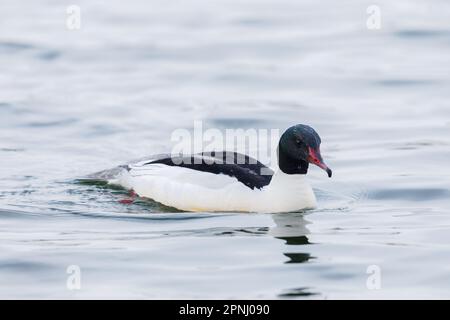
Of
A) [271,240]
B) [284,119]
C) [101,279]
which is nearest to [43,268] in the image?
[101,279]

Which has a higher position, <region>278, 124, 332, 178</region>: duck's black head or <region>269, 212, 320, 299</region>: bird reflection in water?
<region>278, 124, 332, 178</region>: duck's black head

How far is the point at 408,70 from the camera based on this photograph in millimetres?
22250

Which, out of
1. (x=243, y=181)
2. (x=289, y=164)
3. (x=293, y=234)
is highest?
(x=289, y=164)

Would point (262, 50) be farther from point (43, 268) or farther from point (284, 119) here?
point (43, 268)

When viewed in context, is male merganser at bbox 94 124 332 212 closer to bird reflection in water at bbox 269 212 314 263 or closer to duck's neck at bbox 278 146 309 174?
duck's neck at bbox 278 146 309 174

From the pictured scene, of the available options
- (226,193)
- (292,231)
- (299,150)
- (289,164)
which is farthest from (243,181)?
(292,231)

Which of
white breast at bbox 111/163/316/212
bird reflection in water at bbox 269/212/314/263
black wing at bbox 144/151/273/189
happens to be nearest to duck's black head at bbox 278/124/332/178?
white breast at bbox 111/163/316/212

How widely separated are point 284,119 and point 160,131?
2.07 metres

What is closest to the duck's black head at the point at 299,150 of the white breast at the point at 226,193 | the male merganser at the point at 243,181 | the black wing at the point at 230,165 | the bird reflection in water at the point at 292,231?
the male merganser at the point at 243,181

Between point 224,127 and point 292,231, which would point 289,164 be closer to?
point 292,231

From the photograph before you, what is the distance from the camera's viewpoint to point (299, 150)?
12.9 metres

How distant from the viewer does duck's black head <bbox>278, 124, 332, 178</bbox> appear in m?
12.8

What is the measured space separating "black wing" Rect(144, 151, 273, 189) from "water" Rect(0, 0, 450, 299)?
1.50ft

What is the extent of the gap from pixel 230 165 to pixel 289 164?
0.74 m
